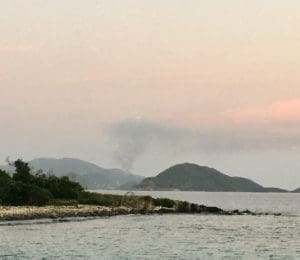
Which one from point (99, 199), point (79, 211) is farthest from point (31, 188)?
point (99, 199)

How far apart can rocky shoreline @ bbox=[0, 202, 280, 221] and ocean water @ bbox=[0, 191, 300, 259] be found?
495cm

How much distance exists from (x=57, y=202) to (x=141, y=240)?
45.7 m

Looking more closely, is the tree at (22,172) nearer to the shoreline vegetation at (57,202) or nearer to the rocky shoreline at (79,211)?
the shoreline vegetation at (57,202)

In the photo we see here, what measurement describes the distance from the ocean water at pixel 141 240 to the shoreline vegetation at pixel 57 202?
25.4ft

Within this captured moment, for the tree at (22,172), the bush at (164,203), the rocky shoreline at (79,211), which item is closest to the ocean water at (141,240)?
the rocky shoreline at (79,211)

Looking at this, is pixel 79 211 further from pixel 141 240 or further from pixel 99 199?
pixel 141 240

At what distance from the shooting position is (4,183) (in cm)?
10944

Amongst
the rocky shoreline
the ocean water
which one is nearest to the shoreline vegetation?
the rocky shoreline

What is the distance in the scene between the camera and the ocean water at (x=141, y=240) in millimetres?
53688

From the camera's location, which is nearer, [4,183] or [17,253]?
[17,253]

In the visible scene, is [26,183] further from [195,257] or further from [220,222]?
[195,257]

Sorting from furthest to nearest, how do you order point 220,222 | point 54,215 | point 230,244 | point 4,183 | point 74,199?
point 74,199
point 4,183
point 220,222
point 54,215
point 230,244

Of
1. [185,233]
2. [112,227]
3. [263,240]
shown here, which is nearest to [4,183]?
[112,227]

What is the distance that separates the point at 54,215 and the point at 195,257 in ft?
145
